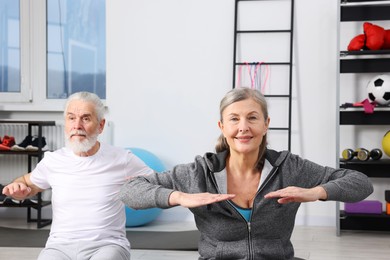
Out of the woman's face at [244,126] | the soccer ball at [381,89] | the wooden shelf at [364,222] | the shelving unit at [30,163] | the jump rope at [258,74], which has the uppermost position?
the jump rope at [258,74]

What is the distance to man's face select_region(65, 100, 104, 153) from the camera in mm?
2797

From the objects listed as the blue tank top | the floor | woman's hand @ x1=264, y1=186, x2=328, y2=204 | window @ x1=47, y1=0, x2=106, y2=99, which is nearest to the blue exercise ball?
the floor

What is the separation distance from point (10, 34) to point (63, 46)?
1.76 ft

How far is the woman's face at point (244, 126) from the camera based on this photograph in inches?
87.0

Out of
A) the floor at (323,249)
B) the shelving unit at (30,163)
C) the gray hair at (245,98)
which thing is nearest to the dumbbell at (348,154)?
the floor at (323,249)

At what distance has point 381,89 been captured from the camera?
4820mm

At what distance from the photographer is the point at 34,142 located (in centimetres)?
544

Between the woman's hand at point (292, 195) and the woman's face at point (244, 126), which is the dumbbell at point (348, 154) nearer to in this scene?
the woman's face at point (244, 126)

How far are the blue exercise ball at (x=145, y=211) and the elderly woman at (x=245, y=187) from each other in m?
2.85

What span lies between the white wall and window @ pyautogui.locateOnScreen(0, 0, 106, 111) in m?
0.35

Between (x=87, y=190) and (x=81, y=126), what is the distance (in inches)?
11.3

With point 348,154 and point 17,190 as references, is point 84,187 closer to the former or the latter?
point 17,190

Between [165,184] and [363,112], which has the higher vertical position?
[363,112]

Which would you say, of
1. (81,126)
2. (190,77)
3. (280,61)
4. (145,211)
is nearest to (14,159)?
(145,211)
